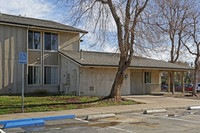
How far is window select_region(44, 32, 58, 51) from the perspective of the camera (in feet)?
72.3

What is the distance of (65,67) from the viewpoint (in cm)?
2164

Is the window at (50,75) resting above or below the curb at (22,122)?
above

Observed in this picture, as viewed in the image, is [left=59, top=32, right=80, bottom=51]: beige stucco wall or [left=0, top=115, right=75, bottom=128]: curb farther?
[left=59, top=32, right=80, bottom=51]: beige stucco wall

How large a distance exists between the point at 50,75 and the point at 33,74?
1612 mm

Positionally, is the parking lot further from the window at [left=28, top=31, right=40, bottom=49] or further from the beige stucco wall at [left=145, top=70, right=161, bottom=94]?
the beige stucco wall at [left=145, top=70, right=161, bottom=94]

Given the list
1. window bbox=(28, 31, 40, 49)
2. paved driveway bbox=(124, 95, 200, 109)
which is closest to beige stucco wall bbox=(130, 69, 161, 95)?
paved driveway bbox=(124, 95, 200, 109)

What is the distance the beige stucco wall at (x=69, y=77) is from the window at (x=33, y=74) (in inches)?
83.6

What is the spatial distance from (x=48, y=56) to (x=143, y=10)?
33.1 feet

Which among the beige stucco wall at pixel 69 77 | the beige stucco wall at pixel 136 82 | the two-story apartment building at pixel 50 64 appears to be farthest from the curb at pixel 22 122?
the beige stucco wall at pixel 136 82

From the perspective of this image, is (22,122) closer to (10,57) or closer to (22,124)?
(22,124)

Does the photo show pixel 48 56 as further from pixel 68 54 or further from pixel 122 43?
pixel 122 43

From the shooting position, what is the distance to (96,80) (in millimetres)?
20812

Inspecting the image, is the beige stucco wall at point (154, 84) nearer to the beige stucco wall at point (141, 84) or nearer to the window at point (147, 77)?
the beige stucco wall at point (141, 84)

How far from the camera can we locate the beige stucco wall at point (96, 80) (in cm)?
2009
